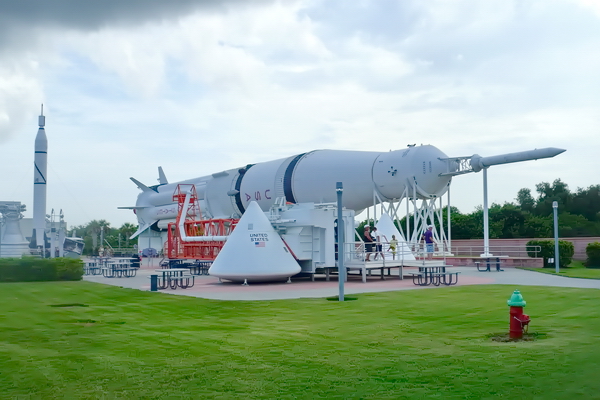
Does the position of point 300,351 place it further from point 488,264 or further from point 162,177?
point 162,177

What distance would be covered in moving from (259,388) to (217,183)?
112 ft

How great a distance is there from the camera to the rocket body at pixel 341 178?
2734 cm

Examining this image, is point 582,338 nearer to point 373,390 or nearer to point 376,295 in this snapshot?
point 373,390

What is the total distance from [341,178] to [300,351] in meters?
21.7

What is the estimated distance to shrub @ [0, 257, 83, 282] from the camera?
23453mm

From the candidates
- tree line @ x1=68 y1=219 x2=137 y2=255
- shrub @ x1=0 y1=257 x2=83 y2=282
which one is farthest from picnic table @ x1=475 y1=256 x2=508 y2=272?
tree line @ x1=68 y1=219 x2=137 y2=255

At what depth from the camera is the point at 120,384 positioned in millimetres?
Result: 6359

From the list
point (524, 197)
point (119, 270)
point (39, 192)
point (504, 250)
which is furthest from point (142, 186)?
point (524, 197)

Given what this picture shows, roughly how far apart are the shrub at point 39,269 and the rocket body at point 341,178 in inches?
374

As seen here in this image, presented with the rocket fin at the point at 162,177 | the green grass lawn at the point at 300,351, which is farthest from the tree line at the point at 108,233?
the green grass lawn at the point at 300,351

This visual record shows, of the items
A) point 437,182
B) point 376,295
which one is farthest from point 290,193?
point 376,295

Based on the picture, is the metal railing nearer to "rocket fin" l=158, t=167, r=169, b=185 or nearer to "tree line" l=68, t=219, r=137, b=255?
"rocket fin" l=158, t=167, r=169, b=185

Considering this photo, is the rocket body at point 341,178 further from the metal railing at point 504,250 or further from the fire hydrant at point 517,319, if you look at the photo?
the fire hydrant at point 517,319

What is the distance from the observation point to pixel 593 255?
29.6 meters
